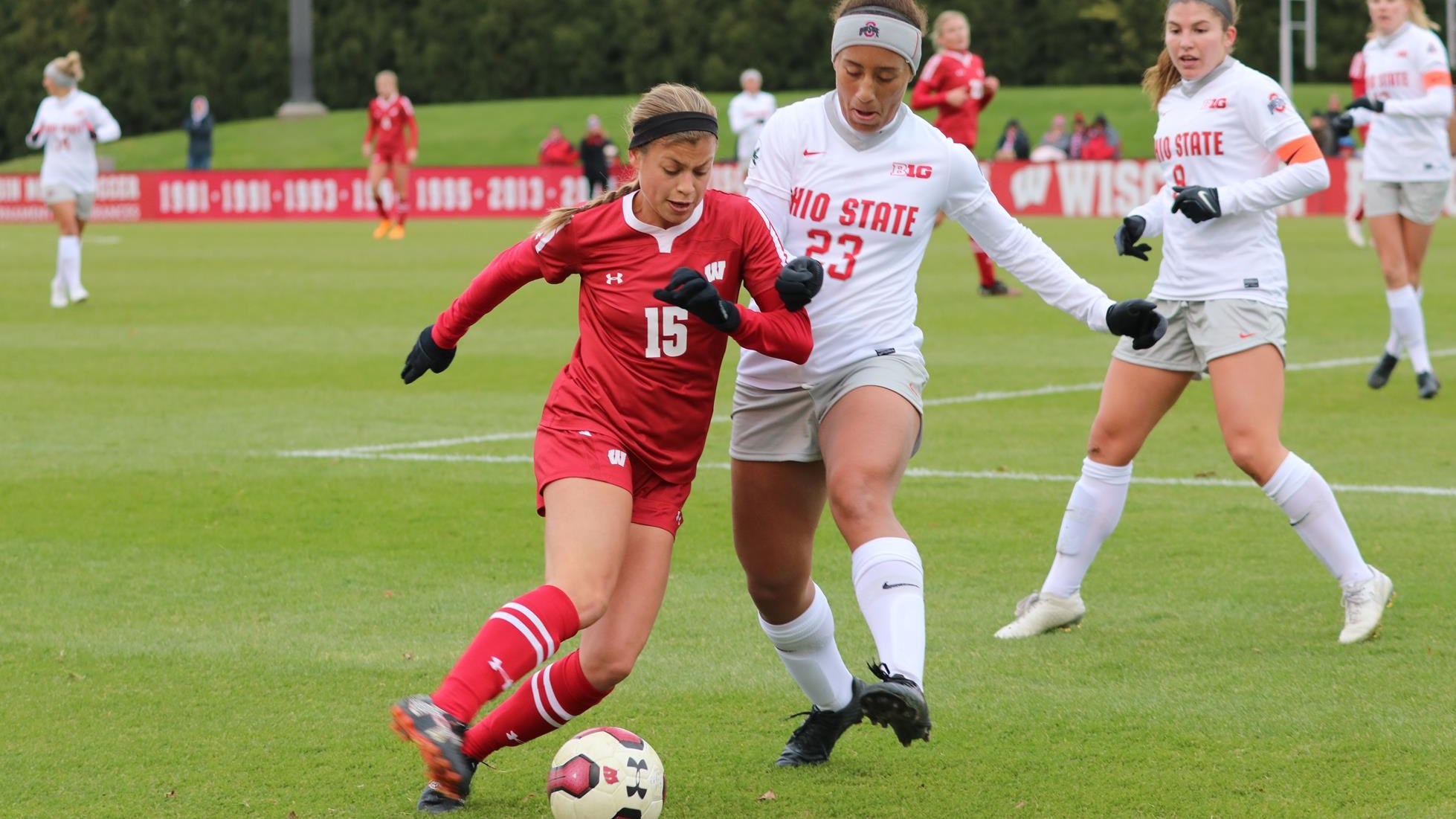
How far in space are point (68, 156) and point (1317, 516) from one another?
1587 cm

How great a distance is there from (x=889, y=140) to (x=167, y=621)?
3.17m

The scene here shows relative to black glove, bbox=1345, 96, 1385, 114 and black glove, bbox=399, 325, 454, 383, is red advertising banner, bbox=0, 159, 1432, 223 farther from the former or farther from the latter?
black glove, bbox=399, 325, 454, 383

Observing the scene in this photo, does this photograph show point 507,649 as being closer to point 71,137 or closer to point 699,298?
point 699,298

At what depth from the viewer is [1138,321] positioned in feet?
16.3

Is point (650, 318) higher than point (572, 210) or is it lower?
lower

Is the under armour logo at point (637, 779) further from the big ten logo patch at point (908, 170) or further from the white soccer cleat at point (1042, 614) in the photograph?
the white soccer cleat at point (1042, 614)

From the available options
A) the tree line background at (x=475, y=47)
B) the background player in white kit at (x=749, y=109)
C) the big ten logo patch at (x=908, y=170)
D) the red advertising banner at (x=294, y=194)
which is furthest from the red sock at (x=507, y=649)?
the tree line background at (x=475, y=47)

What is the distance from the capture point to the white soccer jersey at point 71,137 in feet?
62.5

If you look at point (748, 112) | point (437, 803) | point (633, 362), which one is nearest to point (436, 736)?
point (437, 803)

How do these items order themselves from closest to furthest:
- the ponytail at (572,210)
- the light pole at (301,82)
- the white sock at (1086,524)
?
the ponytail at (572,210)
the white sock at (1086,524)
the light pole at (301,82)

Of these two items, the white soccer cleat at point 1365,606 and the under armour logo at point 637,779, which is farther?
the white soccer cleat at point 1365,606

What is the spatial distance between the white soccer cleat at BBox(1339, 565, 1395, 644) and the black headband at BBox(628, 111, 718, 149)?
116 inches

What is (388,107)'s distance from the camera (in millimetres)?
30172

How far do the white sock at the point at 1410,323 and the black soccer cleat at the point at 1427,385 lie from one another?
0.03 m
